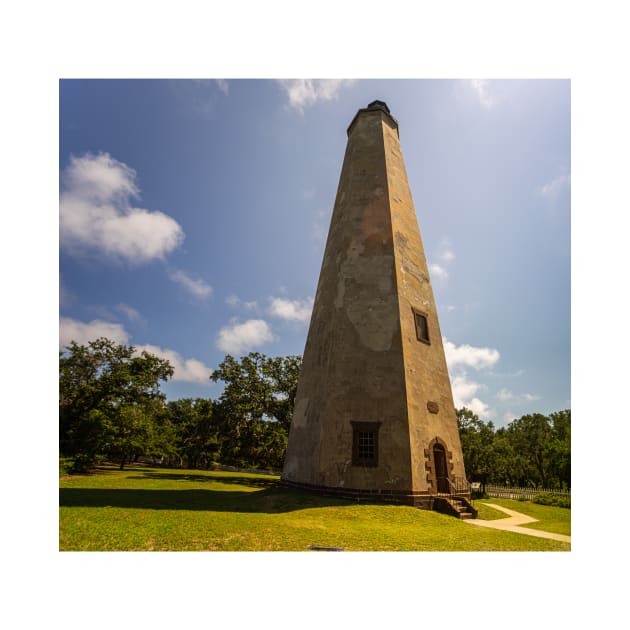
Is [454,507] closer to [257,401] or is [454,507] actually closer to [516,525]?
[516,525]

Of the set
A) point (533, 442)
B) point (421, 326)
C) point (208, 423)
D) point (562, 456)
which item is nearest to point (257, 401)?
point (208, 423)

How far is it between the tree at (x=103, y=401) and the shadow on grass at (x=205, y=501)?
1170cm

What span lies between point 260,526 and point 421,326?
12272 mm

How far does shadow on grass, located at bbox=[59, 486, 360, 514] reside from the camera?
11.7 m

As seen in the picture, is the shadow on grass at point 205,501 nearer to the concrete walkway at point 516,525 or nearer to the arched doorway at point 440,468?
the arched doorway at point 440,468

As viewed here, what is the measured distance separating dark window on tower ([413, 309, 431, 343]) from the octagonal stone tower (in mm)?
68

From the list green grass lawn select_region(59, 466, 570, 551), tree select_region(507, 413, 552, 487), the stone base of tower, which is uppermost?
green grass lawn select_region(59, 466, 570, 551)

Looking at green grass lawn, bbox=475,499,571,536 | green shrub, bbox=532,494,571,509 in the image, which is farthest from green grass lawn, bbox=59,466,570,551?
green shrub, bbox=532,494,571,509

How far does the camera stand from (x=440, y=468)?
619 inches

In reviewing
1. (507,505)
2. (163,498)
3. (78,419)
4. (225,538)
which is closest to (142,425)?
(78,419)

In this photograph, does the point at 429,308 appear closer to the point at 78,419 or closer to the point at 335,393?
the point at 335,393

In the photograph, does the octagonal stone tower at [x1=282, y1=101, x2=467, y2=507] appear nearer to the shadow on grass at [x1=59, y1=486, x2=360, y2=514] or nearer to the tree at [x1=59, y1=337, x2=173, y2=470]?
the shadow on grass at [x1=59, y1=486, x2=360, y2=514]

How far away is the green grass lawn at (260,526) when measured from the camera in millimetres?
7750

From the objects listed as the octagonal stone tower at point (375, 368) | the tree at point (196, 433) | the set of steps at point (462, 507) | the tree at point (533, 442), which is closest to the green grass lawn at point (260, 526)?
the set of steps at point (462, 507)
